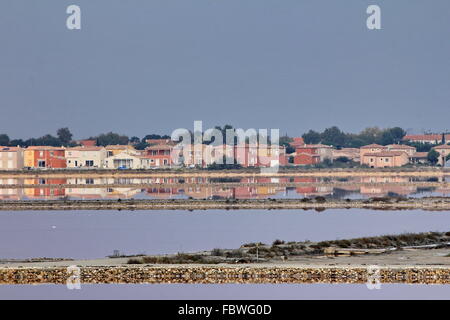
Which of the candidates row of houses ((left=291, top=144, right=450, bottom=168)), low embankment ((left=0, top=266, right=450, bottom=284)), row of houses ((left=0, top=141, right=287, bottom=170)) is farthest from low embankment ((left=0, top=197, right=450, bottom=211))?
Result: row of houses ((left=291, top=144, right=450, bottom=168))

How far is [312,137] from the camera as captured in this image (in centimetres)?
11456

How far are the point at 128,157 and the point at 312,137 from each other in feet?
121

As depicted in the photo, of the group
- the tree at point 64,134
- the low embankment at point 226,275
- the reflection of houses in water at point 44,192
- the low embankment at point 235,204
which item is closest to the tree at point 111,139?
the tree at point 64,134

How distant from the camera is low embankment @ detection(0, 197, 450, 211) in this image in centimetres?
4084

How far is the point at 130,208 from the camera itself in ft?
135

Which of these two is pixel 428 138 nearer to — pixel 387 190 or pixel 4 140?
pixel 4 140

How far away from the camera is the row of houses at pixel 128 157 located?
267 feet

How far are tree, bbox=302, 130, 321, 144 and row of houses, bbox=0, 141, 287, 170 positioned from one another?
2706 centimetres

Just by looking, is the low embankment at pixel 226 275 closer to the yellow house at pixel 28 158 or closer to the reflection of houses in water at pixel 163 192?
the reflection of houses in water at pixel 163 192

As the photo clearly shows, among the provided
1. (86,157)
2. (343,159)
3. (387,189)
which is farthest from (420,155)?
(387,189)

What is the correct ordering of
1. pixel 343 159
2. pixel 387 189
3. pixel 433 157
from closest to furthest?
pixel 387 189
pixel 433 157
pixel 343 159

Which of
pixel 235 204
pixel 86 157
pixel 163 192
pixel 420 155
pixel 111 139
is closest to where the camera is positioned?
pixel 235 204

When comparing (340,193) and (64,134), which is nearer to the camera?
(340,193)
